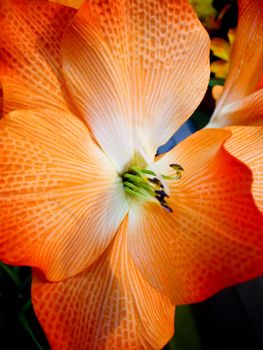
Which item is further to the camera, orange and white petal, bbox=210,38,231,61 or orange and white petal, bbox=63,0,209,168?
orange and white petal, bbox=210,38,231,61

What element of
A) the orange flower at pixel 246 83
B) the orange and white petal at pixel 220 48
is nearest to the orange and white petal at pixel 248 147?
the orange flower at pixel 246 83

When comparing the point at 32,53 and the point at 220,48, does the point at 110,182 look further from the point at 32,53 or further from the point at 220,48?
the point at 220,48

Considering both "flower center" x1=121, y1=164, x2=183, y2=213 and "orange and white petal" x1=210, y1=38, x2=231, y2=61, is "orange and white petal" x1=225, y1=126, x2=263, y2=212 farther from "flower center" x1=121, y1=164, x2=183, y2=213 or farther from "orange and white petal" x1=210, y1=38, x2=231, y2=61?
"orange and white petal" x1=210, y1=38, x2=231, y2=61

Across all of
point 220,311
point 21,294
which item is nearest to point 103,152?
point 21,294

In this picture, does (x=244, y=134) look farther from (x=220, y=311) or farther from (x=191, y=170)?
(x=220, y=311)

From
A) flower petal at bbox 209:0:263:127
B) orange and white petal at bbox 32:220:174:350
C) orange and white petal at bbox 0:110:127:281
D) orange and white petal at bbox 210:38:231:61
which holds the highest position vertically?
orange and white petal at bbox 210:38:231:61

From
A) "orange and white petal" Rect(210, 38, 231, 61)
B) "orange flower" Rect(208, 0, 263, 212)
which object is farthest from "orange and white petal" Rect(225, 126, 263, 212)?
"orange and white petal" Rect(210, 38, 231, 61)
